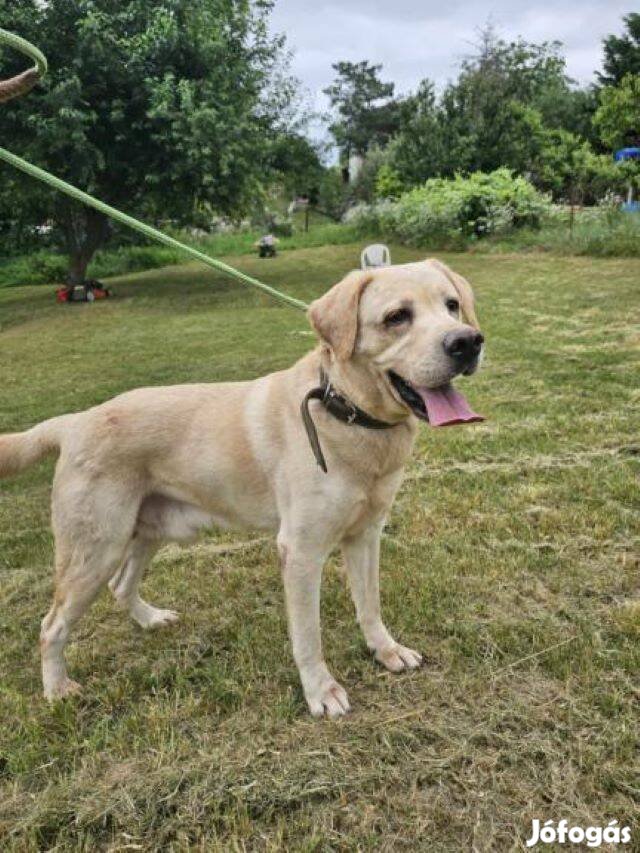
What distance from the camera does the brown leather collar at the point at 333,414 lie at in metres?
2.54

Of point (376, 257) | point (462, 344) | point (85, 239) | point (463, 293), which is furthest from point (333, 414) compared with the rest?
point (85, 239)

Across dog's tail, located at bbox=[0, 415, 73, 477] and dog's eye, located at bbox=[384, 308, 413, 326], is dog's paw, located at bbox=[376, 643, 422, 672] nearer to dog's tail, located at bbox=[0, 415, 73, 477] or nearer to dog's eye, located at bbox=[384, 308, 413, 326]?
dog's eye, located at bbox=[384, 308, 413, 326]

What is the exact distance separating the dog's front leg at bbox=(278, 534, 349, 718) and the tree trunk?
59.2 feet

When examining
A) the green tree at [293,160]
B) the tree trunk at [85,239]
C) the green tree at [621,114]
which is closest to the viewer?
the tree trunk at [85,239]

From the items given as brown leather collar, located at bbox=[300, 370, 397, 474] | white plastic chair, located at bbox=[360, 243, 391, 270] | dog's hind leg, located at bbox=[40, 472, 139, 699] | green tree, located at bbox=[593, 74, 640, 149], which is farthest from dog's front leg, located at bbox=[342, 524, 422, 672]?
green tree, located at bbox=[593, 74, 640, 149]

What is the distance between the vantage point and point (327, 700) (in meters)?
2.63

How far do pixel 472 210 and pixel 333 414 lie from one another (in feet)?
71.1

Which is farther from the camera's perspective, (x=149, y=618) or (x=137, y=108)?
(x=137, y=108)

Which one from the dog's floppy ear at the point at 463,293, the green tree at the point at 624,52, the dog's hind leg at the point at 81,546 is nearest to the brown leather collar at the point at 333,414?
the dog's floppy ear at the point at 463,293

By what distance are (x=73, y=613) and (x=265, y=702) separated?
923mm

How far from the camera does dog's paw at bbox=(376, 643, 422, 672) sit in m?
2.85

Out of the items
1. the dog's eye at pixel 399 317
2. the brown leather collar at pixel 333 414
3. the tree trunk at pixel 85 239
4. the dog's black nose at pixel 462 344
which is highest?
the tree trunk at pixel 85 239

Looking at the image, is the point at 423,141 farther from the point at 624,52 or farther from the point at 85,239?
the point at 624,52

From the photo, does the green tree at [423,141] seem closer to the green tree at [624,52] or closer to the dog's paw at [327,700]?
the green tree at [624,52]
